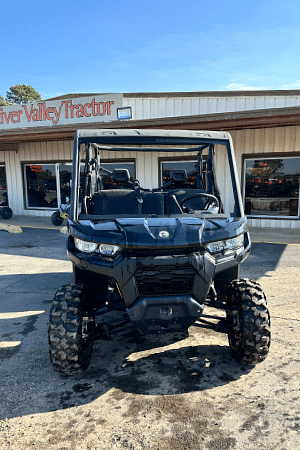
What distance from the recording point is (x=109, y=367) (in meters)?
3.06

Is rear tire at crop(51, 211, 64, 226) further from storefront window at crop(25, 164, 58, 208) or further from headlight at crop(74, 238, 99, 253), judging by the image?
headlight at crop(74, 238, 99, 253)

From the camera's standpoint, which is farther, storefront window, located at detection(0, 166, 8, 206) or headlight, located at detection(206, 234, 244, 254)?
storefront window, located at detection(0, 166, 8, 206)

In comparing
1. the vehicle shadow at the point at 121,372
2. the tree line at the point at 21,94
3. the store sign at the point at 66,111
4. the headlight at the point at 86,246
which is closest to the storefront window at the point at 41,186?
the store sign at the point at 66,111

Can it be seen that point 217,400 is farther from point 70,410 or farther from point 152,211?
point 152,211

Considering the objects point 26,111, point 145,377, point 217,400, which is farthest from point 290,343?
point 26,111

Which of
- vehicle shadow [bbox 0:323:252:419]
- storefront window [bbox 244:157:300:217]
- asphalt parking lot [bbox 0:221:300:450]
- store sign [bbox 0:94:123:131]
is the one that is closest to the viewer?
asphalt parking lot [bbox 0:221:300:450]

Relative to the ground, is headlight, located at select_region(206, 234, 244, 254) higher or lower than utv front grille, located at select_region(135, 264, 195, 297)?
higher

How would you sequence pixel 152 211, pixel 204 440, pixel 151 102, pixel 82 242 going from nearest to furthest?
pixel 204 440
pixel 82 242
pixel 152 211
pixel 151 102

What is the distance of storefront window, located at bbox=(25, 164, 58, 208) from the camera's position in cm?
1404

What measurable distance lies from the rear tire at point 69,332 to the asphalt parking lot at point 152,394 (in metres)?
0.20

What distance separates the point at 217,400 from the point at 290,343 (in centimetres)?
129

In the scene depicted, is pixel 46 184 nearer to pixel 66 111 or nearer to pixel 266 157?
pixel 66 111

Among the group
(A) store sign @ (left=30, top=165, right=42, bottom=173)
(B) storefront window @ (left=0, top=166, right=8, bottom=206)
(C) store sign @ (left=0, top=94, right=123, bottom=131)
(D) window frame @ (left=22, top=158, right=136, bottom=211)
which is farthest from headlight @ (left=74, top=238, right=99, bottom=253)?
(B) storefront window @ (left=0, top=166, right=8, bottom=206)

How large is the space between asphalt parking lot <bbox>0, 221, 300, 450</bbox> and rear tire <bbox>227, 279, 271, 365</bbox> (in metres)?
0.20
